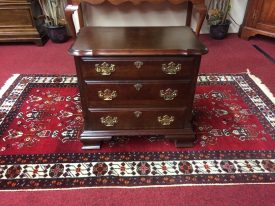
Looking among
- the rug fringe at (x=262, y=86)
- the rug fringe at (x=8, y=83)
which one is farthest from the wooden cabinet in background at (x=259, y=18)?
the rug fringe at (x=8, y=83)

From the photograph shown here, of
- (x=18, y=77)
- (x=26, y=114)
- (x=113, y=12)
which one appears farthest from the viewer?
(x=113, y=12)

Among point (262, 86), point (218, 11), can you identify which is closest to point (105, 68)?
point (262, 86)

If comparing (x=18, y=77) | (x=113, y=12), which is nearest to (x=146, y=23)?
(x=113, y=12)

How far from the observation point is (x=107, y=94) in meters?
1.36

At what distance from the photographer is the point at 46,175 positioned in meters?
1.34

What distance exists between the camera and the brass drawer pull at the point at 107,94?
135 centimetres

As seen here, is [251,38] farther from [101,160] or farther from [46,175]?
[46,175]

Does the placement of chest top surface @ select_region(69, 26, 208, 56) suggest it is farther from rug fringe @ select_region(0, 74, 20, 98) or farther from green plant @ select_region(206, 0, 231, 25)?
green plant @ select_region(206, 0, 231, 25)

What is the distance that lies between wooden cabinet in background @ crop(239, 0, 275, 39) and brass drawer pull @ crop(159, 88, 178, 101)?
7.22ft

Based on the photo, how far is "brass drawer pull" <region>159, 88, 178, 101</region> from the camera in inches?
53.5

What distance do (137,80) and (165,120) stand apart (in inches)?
12.8

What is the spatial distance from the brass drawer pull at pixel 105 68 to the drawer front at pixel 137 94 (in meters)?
0.07

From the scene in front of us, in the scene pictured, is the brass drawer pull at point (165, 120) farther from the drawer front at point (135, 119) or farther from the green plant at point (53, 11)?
the green plant at point (53, 11)

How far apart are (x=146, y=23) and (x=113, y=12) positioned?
1.49ft
